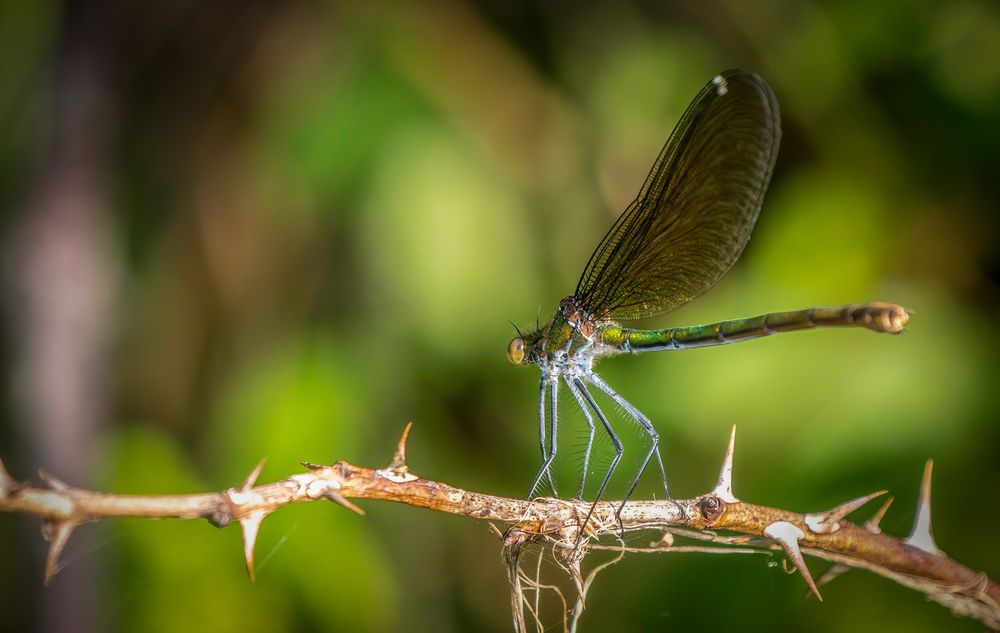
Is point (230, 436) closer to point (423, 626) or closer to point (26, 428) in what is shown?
point (26, 428)

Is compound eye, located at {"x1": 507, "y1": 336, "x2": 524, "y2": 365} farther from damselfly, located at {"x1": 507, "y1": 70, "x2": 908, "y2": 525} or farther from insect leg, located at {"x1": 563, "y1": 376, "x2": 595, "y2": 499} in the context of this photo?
insect leg, located at {"x1": 563, "y1": 376, "x2": 595, "y2": 499}

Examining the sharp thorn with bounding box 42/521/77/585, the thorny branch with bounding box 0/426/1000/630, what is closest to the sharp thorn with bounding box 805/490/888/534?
the thorny branch with bounding box 0/426/1000/630

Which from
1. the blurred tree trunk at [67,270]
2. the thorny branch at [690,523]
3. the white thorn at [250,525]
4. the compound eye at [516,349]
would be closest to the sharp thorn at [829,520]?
the thorny branch at [690,523]

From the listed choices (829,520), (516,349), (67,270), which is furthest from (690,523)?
(67,270)

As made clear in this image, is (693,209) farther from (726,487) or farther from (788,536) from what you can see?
(788,536)

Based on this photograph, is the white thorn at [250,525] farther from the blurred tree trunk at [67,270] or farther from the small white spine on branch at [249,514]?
the blurred tree trunk at [67,270]

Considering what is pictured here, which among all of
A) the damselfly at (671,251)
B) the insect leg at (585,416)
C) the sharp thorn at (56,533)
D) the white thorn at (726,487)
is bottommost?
the sharp thorn at (56,533)

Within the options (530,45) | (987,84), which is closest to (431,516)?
(530,45)
